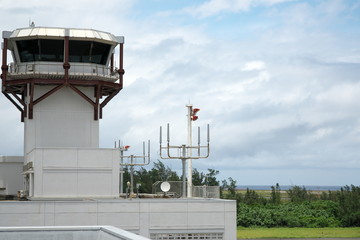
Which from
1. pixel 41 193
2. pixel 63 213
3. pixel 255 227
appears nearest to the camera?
pixel 63 213

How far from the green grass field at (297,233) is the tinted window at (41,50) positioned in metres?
29.0

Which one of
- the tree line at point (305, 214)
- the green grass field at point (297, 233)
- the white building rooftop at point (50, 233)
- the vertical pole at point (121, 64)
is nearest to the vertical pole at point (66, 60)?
the vertical pole at point (121, 64)

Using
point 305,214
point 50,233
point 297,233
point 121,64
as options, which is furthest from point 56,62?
point 305,214

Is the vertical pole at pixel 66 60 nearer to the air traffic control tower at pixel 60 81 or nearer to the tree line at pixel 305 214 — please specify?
the air traffic control tower at pixel 60 81

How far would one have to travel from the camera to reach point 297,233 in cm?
6353

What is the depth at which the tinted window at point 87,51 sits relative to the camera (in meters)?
38.2

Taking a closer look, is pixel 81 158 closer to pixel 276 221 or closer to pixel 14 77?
pixel 14 77

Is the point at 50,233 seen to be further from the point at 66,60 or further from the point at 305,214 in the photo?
the point at 305,214

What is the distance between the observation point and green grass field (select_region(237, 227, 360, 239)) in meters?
61.3

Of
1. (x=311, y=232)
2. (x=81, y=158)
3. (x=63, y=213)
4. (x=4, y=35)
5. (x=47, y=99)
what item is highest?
(x=4, y=35)

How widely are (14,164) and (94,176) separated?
9397 millimetres

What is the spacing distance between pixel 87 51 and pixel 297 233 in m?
33.6

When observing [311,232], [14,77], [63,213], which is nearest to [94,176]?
[63,213]

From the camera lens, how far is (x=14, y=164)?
138 feet
